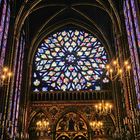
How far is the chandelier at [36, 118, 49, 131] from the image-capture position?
23.0 meters

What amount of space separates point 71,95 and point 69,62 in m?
3.93

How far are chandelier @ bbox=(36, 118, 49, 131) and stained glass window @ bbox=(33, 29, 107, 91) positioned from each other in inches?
127

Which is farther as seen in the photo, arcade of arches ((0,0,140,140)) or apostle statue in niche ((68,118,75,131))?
apostle statue in niche ((68,118,75,131))

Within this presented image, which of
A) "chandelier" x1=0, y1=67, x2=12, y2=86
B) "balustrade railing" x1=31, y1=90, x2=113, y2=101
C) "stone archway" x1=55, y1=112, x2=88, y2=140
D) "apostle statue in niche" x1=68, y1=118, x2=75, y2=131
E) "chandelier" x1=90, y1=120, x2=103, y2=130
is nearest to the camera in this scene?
"chandelier" x1=0, y1=67, x2=12, y2=86

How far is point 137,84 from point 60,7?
12.8 metres

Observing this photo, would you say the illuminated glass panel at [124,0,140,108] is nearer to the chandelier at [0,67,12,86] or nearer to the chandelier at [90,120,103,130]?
the chandelier at [90,120,103,130]

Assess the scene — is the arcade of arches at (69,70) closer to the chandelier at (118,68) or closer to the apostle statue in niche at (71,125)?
the apostle statue in niche at (71,125)

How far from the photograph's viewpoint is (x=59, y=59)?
27.2 meters

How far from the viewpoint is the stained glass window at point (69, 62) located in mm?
25562

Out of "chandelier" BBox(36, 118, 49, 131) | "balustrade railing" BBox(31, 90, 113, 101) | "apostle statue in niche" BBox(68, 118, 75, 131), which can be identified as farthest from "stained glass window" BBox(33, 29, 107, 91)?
"chandelier" BBox(36, 118, 49, 131)

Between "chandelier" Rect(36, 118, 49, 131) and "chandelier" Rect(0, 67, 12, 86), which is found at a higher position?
"chandelier" Rect(0, 67, 12, 86)

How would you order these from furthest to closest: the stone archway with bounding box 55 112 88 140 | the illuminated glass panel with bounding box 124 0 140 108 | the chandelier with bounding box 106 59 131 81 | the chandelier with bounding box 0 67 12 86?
the stone archway with bounding box 55 112 88 140
the illuminated glass panel with bounding box 124 0 140 108
the chandelier with bounding box 106 59 131 81
the chandelier with bounding box 0 67 12 86

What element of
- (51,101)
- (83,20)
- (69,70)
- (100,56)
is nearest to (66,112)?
(51,101)

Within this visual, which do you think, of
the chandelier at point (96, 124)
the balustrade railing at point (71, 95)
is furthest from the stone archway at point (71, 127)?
the balustrade railing at point (71, 95)
